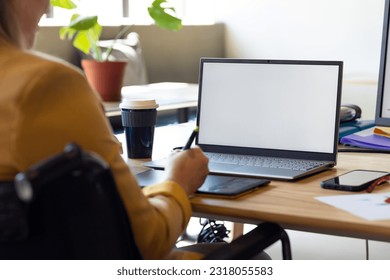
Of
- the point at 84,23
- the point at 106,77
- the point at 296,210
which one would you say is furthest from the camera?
the point at 106,77

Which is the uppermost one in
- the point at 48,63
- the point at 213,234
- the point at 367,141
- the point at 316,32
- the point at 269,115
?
the point at 48,63

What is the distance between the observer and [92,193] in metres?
0.96

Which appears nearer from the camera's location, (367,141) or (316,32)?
(367,141)

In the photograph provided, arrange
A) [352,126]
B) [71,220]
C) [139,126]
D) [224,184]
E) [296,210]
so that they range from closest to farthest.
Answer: [71,220], [296,210], [224,184], [139,126], [352,126]

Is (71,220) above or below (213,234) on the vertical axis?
above

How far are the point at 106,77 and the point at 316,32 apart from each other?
277 cm

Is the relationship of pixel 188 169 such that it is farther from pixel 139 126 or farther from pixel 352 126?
pixel 352 126

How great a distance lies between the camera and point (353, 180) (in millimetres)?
1456

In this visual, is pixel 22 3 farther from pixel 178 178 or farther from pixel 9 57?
pixel 178 178

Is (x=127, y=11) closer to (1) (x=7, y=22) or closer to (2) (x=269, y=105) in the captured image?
(2) (x=269, y=105)

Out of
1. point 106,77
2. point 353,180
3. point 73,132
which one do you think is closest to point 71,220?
point 73,132

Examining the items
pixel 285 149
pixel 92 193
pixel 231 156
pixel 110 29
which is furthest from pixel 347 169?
pixel 110 29

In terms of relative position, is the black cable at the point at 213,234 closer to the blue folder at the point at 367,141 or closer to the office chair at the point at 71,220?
the blue folder at the point at 367,141

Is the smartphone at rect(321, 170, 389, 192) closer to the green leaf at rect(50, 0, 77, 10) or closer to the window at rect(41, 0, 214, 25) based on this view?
the green leaf at rect(50, 0, 77, 10)
